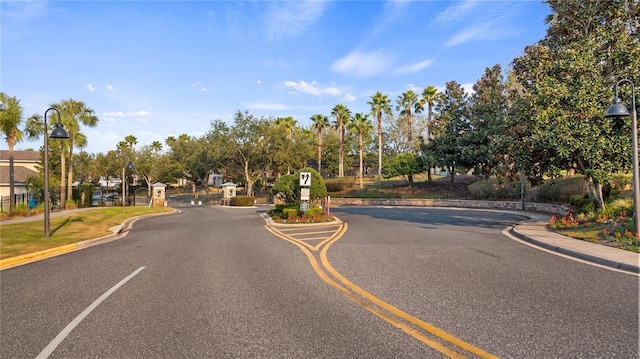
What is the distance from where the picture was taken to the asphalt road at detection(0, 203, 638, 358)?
4262mm

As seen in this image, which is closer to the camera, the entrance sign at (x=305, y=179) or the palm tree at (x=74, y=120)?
the entrance sign at (x=305, y=179)

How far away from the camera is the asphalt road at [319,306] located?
4262 millimetres

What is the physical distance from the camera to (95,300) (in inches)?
242

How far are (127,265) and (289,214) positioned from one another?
12.2 metres

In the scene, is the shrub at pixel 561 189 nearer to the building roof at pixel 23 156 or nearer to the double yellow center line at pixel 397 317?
the double yellow center line at pixel 397 317

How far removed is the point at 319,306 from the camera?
568 centimetres

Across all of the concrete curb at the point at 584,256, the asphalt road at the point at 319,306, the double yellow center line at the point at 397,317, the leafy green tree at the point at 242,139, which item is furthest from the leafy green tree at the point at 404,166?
the double yellow center line at the point at 397,317

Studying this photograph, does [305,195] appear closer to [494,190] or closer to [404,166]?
[494,190]

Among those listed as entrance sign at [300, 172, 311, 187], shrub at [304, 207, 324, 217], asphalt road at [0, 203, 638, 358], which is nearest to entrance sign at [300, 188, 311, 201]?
entrance sign at [300, 172, 311, 187]

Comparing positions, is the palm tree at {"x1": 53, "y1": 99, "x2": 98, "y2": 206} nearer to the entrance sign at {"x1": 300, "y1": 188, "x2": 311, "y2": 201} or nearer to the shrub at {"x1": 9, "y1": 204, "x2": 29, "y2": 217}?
the shrub at {"x1": 9, "y1": 204, "x2": 29, "y2": 217}

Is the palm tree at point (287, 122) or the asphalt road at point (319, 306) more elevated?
the palm tree at point (287, 122)

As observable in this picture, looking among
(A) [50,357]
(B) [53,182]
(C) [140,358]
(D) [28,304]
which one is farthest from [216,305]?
(B) [53,182]

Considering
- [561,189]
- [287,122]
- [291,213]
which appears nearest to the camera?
[291,213]

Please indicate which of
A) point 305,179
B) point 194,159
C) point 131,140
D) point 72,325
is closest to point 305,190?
point 305,179
